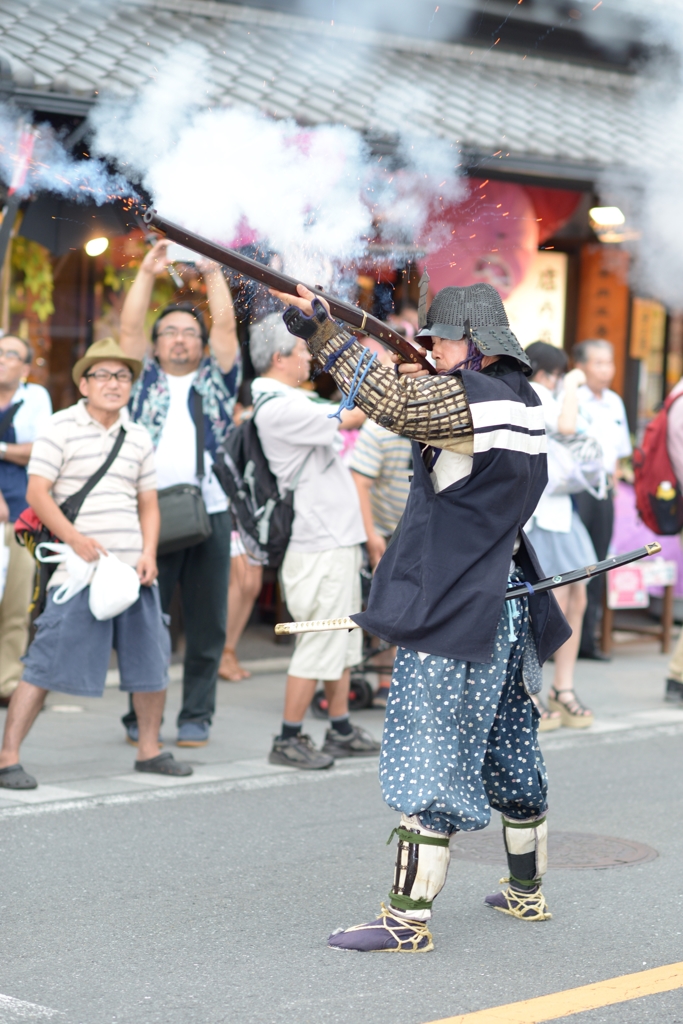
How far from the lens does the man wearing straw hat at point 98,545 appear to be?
5.93m

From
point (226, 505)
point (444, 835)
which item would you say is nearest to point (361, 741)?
point (226, 505)

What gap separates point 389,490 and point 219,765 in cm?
188

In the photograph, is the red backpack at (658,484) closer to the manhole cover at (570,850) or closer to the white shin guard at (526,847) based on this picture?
the manhole cover at (570,850)

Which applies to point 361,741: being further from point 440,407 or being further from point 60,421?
point 440,407

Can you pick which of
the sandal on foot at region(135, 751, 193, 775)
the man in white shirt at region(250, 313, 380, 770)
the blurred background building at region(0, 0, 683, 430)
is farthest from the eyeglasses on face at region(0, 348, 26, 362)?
the sandal on foot at region(135, 751, 193, 775)

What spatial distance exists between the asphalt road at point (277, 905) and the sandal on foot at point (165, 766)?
11 centimetres

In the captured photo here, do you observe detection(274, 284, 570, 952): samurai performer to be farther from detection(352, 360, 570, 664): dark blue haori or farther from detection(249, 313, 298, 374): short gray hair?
detection(249, 313, 298, 374): short gray hair

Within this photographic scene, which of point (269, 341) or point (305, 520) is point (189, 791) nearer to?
point (305, 520)

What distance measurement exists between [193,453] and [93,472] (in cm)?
89

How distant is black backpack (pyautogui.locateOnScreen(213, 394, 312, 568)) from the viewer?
6.57 m

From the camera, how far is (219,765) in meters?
6.64

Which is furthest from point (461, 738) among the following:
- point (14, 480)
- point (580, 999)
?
point (14, 480)

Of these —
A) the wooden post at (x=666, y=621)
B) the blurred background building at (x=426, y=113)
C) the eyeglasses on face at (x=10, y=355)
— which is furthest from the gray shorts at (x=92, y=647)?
the wooden post at (x=666, y=621)

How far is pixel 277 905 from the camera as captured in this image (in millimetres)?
4578
